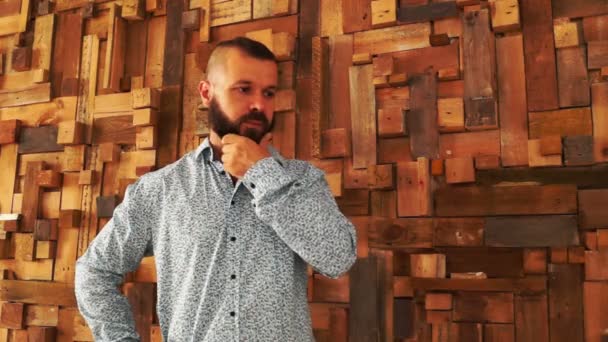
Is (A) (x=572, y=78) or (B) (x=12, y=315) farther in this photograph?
(B) (x=12, y=315)

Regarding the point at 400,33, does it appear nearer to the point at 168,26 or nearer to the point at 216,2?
the point at 216,2

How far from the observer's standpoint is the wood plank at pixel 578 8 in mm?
1494

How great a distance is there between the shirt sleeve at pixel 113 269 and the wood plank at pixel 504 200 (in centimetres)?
75

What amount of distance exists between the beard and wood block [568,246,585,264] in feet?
2.54

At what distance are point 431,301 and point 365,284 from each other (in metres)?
0.18

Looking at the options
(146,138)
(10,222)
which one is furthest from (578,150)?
(10,222)

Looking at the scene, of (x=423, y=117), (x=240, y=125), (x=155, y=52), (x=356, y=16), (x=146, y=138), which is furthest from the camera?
(x=155, y=52)

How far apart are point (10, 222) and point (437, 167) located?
145 centimetres

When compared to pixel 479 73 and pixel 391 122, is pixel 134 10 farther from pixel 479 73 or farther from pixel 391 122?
pixel 479 73

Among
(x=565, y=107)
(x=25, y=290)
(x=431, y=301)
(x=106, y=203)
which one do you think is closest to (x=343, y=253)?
(x=431, y=301)

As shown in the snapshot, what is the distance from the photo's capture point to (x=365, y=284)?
1.63 m

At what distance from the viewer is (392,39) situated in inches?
Result: 67.4

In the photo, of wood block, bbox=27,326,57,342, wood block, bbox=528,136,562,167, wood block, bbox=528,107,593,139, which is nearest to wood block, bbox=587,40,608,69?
wood block, bbox=528,107,593,139

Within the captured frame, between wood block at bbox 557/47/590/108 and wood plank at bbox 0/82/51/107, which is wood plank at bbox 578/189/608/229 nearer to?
wood block at bbox 557/47/590/108
